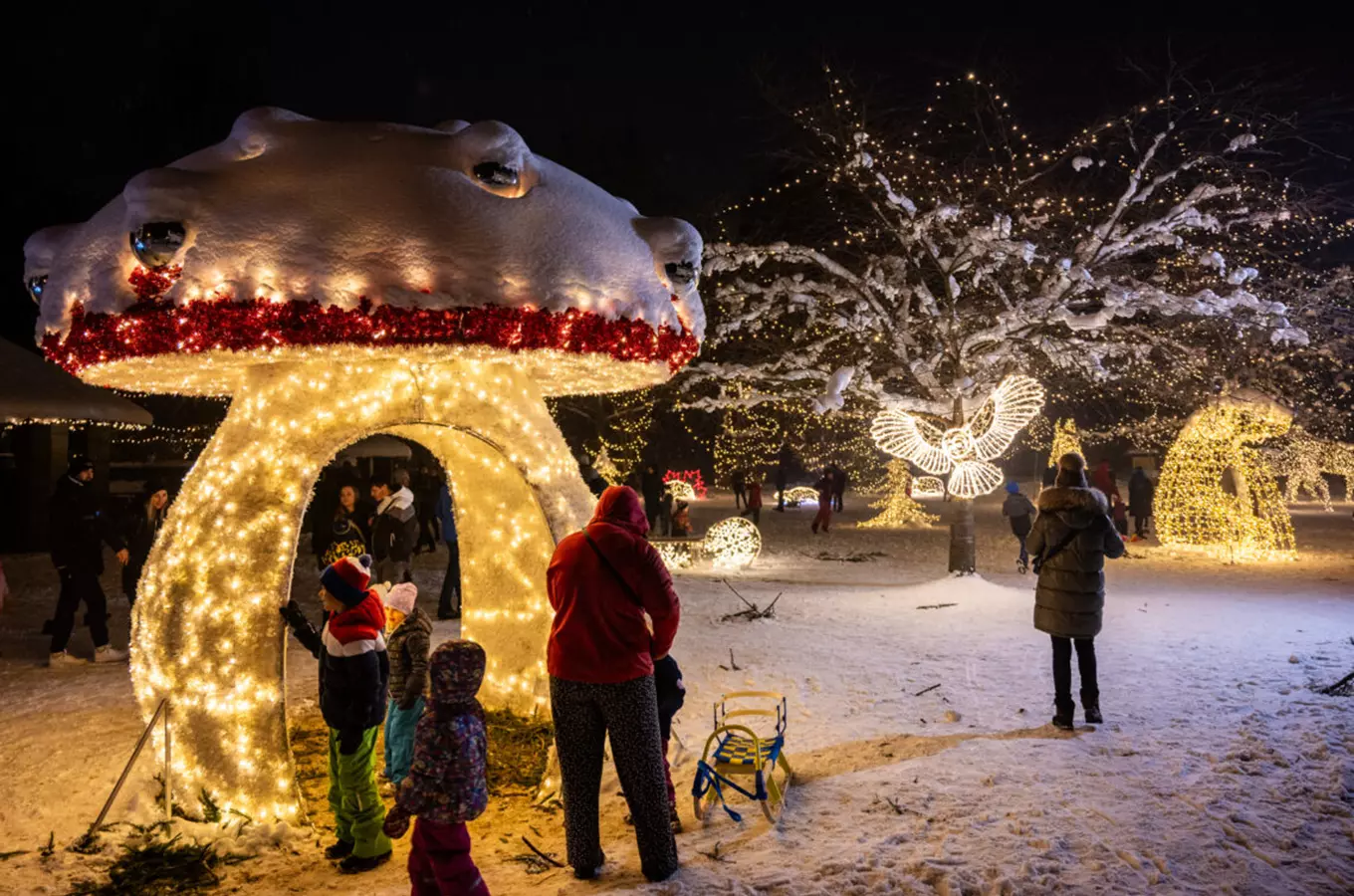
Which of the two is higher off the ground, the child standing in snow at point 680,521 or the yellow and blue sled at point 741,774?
the child standing in snow at point 680,521

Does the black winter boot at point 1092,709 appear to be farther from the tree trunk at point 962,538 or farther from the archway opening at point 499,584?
the tree trunk at point 962,538

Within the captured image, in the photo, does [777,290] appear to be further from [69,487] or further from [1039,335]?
[69,487]

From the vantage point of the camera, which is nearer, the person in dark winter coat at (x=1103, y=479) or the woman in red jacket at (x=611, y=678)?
the woman in red jacket at (x=611, y=678)

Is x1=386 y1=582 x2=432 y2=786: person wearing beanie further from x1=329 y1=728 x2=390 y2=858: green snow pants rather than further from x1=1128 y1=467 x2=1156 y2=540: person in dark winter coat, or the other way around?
x1=1128 y1=467 x2=1156 y2=540: person in dark winter coat

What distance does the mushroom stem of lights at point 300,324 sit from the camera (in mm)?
4422

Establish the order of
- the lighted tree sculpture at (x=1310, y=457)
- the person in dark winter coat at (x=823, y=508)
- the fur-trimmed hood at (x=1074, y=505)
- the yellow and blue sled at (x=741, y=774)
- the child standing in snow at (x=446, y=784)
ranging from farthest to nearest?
the lighted tree sculpture at (x=1310, y=457), the person in dark winter coat at (x=823, y=508), the fur-trimmed hood at (x=1074, y=505), the yellow and blue sled at (x=741, y=774), the child standing in snow at (x=446, y=784)

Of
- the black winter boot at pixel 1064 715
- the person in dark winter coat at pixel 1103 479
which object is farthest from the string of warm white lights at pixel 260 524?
the person in dark winter coat at pixel 1103 479

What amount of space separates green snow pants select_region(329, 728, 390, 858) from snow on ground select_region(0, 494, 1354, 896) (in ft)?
0.58

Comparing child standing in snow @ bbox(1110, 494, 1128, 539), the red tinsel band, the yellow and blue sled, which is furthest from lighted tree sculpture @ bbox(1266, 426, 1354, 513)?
the red tinsel band

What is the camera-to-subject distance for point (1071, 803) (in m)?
5.10

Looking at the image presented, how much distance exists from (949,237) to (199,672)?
35.8 feet

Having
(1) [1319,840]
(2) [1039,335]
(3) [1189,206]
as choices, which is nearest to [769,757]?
(1) [1319,840]

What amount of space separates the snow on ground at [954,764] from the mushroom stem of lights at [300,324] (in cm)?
89

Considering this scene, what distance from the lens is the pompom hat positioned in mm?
4641
